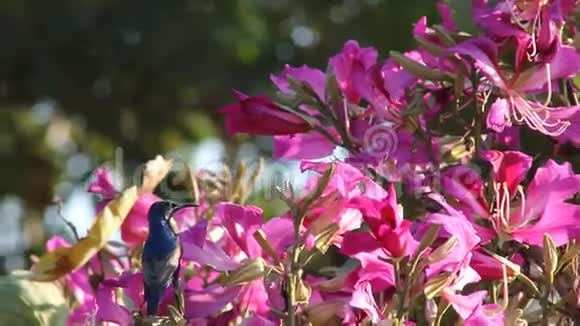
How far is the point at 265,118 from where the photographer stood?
676 mm

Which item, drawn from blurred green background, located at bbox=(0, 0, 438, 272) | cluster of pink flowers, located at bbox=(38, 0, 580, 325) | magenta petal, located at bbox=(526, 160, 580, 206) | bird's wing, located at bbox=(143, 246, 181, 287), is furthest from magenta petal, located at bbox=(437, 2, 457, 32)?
blurred green background, located at bbox=(0, 0, 438, 272)

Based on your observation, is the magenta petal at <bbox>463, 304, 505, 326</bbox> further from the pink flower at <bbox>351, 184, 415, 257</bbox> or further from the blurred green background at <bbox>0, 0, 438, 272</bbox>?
the blurred green background at <bbox>0, 0, 438, 272</bbox>

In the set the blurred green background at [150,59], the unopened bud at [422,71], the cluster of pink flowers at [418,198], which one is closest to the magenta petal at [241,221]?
the cluster of pink flowers at [418,198]

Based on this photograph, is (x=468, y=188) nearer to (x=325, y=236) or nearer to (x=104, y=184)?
(x=325, y=236)

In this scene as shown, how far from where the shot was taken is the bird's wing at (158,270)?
0.57 metres

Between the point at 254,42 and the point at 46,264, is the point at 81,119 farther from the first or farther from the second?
the point at 46,264

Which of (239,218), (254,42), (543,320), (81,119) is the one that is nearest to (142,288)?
(239,218)

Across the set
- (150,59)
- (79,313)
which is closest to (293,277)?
(79,313)

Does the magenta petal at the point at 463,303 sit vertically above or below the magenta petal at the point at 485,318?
above

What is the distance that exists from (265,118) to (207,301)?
10 cm

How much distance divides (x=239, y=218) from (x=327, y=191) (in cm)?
4

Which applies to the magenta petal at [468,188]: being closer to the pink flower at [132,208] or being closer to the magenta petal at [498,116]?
the magenta petal at [498,116]

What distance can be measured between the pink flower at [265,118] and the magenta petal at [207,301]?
9 centimetres

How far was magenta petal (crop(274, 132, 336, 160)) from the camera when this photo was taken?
70 cm
